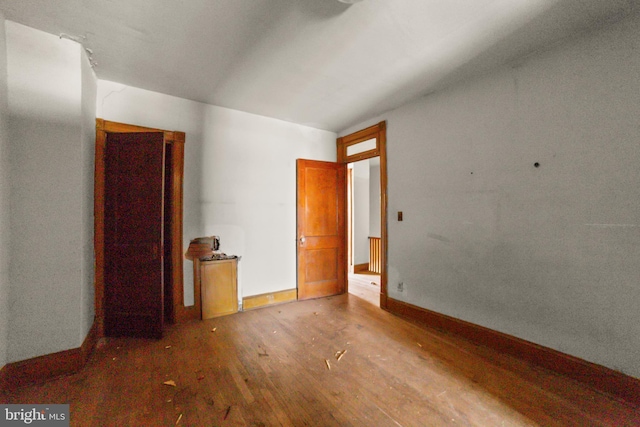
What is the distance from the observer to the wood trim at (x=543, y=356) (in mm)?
1877

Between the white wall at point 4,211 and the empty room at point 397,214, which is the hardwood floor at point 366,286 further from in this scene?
the white wall at point 4,211

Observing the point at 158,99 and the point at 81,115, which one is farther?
the point at 158,99

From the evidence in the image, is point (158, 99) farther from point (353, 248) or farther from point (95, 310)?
point (353, 248)

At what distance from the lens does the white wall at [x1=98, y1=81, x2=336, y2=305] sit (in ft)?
10.3

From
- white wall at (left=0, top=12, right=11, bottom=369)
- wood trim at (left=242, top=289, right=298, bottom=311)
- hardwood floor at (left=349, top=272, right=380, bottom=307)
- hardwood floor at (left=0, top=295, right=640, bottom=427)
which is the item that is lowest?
hardwood floor at (left=349, top=272, right=380, bottom=307)

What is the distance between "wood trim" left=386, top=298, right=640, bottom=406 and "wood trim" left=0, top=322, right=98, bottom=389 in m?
3.48

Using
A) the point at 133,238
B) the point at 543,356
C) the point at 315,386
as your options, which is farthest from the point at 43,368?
the point at 543,356

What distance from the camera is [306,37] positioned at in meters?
2.11

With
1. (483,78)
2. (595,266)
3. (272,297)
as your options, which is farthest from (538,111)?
(272,297)

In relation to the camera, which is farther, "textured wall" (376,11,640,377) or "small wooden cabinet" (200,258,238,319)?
"small wooden cabinet" (200,258,238,319)

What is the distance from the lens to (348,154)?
4.59m

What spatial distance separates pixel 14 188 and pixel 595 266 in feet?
15.3

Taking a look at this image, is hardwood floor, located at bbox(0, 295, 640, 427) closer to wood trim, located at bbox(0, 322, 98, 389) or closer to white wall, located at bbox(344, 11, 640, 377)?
wood trim, located at bbox(0, 322, 98, 389)

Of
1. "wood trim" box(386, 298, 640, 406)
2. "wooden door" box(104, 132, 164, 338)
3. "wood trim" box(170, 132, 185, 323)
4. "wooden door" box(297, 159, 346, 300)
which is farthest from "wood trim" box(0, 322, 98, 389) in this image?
"wood trim" box(386, 298, 640, 406)
